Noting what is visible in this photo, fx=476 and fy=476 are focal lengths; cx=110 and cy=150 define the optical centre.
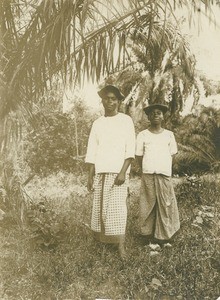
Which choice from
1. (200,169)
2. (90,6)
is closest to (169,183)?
(200,169)

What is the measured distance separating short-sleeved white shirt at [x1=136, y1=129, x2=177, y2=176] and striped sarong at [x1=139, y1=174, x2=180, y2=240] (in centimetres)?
3

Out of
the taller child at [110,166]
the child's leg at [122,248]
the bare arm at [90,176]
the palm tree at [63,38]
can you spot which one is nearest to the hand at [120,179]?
the taller child at [110,166]

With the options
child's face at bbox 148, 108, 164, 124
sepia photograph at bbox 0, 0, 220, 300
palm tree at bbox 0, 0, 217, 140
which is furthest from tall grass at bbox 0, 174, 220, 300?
palm tree at bbox 0, 0, 217, 140

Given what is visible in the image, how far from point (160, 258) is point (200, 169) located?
1.35 ft

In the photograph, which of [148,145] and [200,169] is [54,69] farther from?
[200,169]

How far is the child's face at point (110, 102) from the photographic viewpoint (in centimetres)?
206

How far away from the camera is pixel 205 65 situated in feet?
6.61

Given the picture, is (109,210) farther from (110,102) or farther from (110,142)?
(110,102)

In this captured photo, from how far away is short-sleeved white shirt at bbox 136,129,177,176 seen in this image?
2.04 m

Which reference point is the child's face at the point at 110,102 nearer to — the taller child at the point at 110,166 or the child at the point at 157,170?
the taller child at the point at 110,166

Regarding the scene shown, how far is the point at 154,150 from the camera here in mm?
2043

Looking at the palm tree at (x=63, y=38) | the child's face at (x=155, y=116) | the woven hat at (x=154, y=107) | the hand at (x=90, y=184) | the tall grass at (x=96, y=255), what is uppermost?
the palm tree at (x=63, y=38)

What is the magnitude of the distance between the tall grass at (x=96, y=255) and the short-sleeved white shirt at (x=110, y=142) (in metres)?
0.10

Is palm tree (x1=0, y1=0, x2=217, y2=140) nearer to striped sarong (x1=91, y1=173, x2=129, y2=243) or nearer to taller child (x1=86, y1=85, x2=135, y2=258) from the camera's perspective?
taller child (x1=86, y1=85, x2=135, y2=258)
